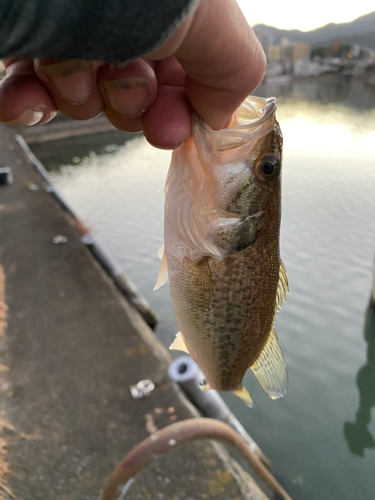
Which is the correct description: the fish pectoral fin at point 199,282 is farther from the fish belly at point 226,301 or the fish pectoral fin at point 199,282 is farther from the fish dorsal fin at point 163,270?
the fish dorsal fin at point 163,270

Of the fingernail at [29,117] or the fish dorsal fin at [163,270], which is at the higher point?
the fingernail at [29,117]

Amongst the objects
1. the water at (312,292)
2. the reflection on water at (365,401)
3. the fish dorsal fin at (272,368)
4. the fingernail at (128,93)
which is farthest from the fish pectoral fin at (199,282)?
the reflection on water at (365,401)

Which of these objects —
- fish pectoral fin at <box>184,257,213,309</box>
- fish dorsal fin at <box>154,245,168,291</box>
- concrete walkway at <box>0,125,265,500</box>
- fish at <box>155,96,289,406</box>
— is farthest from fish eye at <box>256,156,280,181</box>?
concrete walkway at <box>0,125,265,500</box>

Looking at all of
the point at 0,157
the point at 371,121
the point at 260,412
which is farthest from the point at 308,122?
the point at 260,412

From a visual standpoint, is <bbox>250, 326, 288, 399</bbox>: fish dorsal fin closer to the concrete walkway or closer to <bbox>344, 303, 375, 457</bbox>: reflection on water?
the concrete walkway

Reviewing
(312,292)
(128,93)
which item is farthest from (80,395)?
(312,292)

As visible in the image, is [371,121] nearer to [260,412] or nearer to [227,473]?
[260,412]
